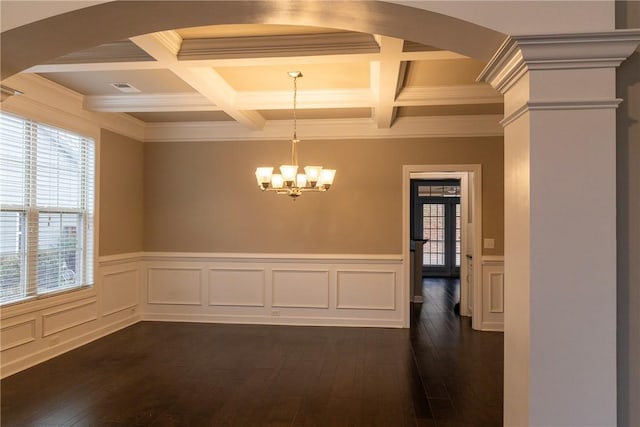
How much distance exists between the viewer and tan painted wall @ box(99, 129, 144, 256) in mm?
4945

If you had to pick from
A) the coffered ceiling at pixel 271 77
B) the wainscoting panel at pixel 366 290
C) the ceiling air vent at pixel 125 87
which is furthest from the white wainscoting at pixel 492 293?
the ceiling air vent at pixel 125 87

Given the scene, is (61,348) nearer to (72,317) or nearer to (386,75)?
(72,317)

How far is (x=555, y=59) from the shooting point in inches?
53.7

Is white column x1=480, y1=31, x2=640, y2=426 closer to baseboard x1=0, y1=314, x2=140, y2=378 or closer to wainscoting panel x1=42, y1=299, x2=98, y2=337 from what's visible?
baseboard x1=0, y1=314, x2=140, y2=378

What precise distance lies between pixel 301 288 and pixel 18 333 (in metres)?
3.14

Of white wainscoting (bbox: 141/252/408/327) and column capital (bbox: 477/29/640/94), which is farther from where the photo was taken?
white wainscoting (bbox: 141/252/408/327)

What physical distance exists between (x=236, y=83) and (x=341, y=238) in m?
2.49

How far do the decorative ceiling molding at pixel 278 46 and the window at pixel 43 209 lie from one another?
1.98 metres

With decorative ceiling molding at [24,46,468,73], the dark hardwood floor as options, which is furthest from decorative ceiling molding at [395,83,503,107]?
the dark hardwood floor

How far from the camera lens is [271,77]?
153 inches

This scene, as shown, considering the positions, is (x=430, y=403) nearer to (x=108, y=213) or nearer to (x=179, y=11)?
(x=179, y=11)

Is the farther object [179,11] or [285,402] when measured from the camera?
[285,402]

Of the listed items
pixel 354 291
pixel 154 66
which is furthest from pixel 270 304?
pixel 154 66

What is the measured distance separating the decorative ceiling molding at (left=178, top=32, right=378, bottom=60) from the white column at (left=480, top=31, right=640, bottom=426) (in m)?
1.75
